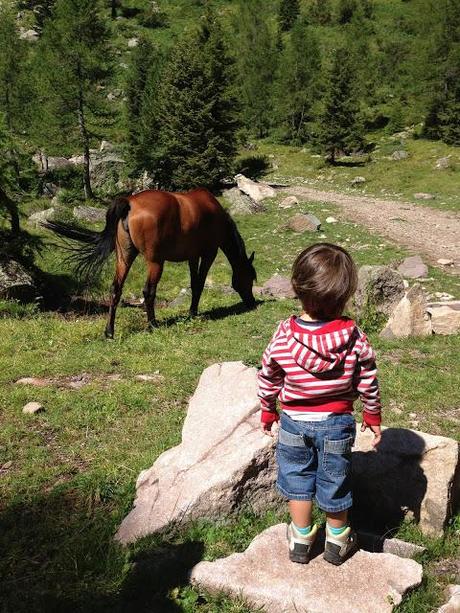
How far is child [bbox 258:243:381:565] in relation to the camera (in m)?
2.88

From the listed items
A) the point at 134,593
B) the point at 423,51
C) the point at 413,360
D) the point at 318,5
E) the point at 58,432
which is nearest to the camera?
the point at 134,593

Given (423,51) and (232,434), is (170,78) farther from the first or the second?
(232,434)

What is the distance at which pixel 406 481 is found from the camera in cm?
371

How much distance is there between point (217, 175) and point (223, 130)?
2.47 m

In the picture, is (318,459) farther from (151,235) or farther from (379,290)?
(379,290)

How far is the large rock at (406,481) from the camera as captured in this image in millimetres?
3607

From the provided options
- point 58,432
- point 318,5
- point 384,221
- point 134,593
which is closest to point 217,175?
point 384,221

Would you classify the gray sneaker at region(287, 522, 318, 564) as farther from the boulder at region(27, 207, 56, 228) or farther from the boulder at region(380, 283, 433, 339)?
the boulder at region(27, 207, 56, 228)

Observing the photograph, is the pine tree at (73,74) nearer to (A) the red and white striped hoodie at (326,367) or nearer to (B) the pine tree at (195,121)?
(B) the pine tree at (195,121)

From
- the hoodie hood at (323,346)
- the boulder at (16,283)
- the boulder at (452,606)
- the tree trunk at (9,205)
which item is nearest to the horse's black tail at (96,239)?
the boulder at (16,283)

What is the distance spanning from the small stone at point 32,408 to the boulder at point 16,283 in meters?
6.01

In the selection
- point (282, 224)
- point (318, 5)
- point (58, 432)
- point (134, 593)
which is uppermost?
point (318, 5)

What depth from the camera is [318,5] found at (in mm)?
67188

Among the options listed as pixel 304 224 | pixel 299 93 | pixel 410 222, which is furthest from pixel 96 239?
pixel 299 93
